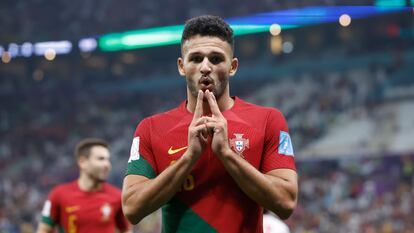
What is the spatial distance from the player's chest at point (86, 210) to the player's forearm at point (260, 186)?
4606 millimetres

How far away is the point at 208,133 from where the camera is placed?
9.48ft

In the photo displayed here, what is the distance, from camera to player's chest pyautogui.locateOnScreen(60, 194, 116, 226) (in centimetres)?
723

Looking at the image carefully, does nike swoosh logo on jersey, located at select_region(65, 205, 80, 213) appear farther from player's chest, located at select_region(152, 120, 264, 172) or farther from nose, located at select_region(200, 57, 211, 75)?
nose, located at select_region(200, 57, 211, 75)

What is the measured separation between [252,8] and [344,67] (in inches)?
162

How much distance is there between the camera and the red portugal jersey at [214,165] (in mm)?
3012

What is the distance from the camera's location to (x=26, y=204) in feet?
79.5

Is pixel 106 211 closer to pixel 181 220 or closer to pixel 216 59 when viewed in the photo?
pixel 181 220

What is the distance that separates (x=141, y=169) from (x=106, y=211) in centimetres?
441

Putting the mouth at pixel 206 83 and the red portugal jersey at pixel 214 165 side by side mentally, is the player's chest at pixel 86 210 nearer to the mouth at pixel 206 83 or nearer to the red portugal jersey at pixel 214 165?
the red portugal jersey at pixel 214 165

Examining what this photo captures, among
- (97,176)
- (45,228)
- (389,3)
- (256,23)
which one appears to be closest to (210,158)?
(45,228)

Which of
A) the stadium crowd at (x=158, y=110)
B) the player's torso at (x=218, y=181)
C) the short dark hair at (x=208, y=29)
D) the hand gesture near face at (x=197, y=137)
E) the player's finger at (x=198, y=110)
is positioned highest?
the short dark hair at (x=208, y=29)

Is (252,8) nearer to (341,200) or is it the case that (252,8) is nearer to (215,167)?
(341,200)

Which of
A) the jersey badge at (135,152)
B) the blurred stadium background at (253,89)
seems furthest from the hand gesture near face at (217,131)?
the blurred stadium background at (253,89)

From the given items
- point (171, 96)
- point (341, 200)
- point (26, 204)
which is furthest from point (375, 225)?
point (171, 96)
